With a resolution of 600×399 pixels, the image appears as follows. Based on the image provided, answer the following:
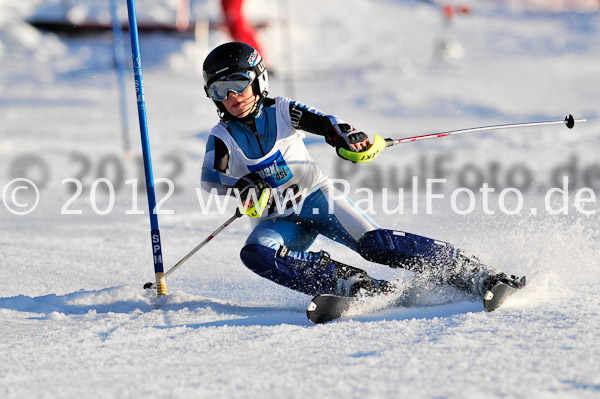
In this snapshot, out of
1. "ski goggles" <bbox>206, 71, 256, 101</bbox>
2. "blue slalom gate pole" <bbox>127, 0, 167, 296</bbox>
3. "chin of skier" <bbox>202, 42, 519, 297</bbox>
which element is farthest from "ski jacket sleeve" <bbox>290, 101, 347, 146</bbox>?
"blue slalom gate pole" <bbox>127, 0, 167, 296</bbox>

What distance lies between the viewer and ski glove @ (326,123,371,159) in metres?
3.79

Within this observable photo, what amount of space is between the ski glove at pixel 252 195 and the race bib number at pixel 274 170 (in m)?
0.17

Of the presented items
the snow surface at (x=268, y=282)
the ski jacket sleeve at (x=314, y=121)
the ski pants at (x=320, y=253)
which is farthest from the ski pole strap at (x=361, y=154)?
the snow surface at (x=268, y=282)

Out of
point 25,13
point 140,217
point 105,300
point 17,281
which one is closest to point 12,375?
point 105,300

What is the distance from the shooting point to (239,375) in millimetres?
2570

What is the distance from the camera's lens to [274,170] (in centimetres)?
394

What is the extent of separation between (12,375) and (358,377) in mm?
1314

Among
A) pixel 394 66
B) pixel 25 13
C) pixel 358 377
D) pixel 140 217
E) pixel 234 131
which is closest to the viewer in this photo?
pixel 358 377

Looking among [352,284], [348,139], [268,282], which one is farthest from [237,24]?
[352,284]

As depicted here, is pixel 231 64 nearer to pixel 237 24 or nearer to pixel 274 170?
pixel 274 170

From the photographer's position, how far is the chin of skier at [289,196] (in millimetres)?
3598

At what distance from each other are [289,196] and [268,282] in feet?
3.83

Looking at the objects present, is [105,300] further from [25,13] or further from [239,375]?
[25,13]

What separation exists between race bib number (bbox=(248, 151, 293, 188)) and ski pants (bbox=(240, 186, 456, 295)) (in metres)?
0.19
